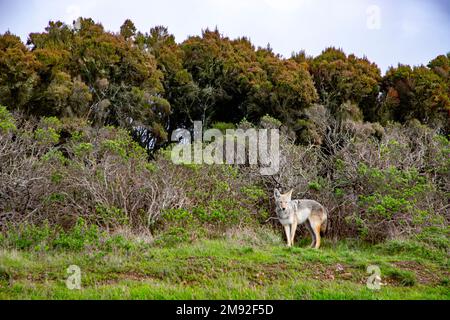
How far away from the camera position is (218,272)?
823cm

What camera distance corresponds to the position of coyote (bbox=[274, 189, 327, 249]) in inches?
426

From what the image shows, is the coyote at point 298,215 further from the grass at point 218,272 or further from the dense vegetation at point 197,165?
the grass at point 218,272

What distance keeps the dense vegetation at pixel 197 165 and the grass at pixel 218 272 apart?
3.0 inches

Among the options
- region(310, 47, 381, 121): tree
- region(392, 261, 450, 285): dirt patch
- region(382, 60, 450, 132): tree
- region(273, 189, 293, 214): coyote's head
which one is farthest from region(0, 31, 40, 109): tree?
region(382, 60, 450, 132): tree

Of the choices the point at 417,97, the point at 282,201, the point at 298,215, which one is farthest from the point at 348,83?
the point at 282,201

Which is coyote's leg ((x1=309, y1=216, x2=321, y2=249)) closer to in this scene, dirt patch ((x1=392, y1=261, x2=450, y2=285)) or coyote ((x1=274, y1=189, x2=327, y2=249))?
coyote ((x1=274, y1=189, x2=327, y2=249))

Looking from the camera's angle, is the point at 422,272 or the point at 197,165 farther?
the point at 197,165

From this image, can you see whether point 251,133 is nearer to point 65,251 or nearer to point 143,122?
point 143,122

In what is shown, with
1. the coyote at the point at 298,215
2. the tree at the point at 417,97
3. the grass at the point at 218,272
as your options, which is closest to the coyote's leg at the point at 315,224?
the coyote at the point at 298,215

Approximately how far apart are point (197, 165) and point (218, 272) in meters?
4.58

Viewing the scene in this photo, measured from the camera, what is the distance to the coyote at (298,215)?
10812 mm

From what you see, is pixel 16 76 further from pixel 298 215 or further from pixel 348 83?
pixel 348 83
